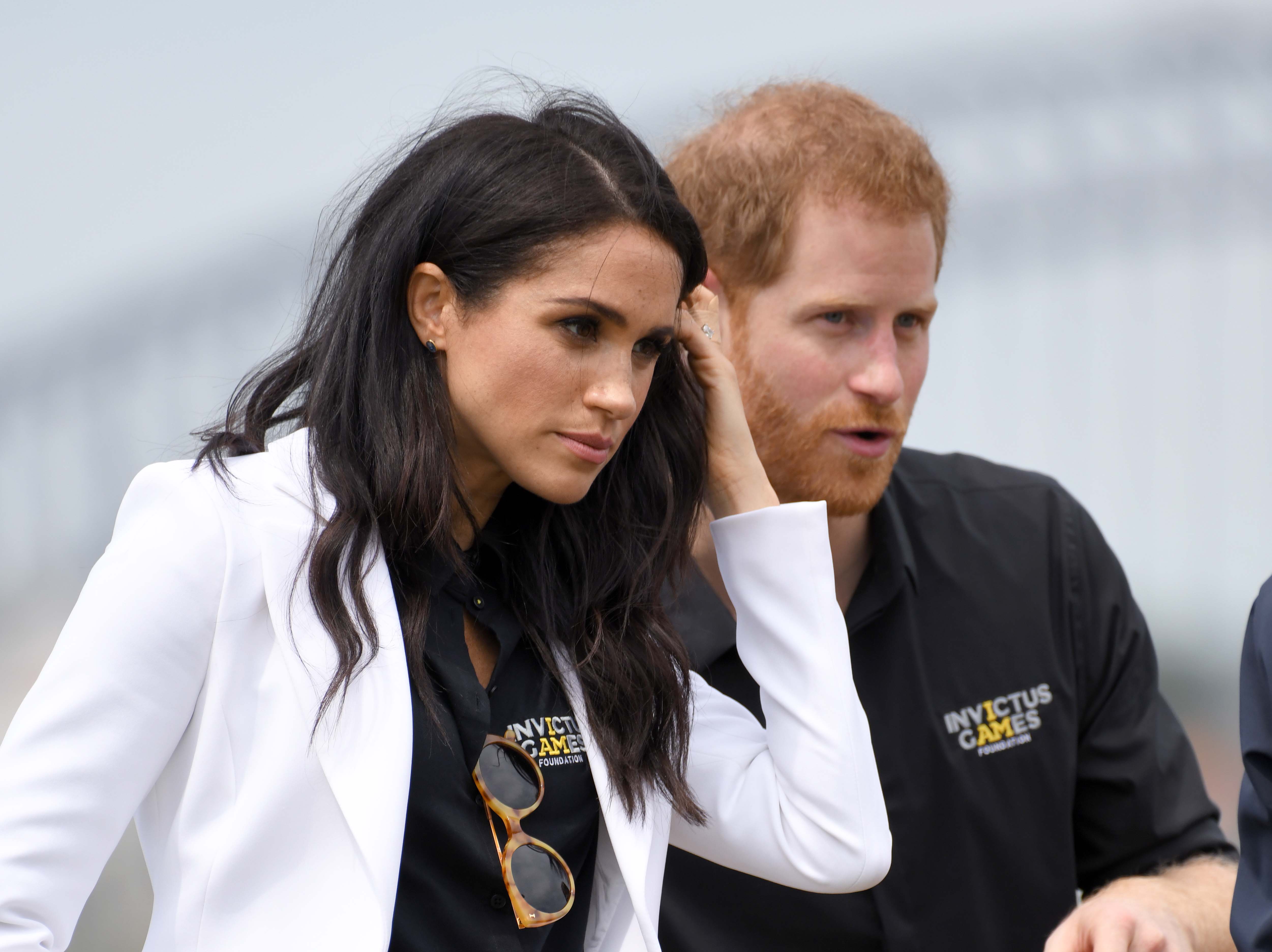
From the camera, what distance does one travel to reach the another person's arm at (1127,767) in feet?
8.55

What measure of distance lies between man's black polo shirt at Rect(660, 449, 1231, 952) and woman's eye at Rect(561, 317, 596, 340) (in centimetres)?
82

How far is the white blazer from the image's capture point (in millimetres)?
1578

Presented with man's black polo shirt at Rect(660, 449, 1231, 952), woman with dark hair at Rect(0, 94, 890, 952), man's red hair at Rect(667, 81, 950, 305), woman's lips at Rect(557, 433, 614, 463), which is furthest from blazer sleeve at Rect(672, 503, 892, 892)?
man's red hair at Rect(667, 81, 950, 305)

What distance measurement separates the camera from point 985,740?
105 inches

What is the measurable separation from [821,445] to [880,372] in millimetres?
171

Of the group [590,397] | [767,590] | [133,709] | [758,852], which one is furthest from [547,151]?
[758,852]

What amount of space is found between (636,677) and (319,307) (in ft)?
2.36

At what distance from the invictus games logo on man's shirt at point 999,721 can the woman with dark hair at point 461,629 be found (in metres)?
0.57

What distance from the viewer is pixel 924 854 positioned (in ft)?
8.43

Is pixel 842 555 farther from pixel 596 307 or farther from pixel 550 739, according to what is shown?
pixel 596 307

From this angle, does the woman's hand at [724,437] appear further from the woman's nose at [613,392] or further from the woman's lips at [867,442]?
the woman's nose at [613,392]

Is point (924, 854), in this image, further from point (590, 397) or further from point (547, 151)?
point (547, 151)

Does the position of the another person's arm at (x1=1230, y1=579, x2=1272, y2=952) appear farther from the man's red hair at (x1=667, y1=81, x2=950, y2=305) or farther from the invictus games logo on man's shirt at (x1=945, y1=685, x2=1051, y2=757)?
the man's red hair at (x1=667, y1=81, x2=950, y2=305)

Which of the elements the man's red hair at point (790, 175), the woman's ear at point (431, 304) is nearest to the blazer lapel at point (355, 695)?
the woman's ear at point (431, 304)
